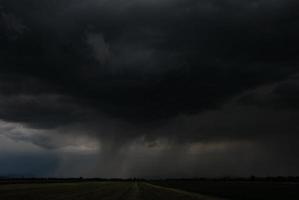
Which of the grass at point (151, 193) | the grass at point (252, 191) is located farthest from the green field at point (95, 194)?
the grass at point (252, 191)

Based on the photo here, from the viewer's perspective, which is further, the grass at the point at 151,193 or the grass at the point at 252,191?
the grass at the point at 252,191

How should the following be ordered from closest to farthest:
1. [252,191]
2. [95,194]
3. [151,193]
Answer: [95,194]
[151,193]
[252,191]

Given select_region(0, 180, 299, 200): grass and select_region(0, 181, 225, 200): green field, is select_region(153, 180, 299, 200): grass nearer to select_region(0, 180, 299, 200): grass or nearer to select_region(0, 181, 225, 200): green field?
select_region(0, 180, 299, 200): grass

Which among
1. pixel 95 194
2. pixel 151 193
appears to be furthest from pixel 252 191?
pixel 95 194

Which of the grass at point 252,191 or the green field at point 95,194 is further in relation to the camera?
the grass at point 252,191

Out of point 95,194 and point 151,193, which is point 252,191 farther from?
point 95,194

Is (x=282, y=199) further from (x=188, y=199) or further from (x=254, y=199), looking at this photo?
(x=188, y=199)

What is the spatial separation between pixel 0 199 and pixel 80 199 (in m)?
9.91

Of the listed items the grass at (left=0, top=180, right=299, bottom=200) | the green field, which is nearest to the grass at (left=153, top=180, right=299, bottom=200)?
the grass at (left=0, top=180, right=299, bottom=200)

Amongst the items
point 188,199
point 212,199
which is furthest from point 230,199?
point 188,199

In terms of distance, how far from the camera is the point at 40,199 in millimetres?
45719

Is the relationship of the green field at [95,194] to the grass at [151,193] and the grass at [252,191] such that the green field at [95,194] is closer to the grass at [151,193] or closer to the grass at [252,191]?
the grass at [151,193]

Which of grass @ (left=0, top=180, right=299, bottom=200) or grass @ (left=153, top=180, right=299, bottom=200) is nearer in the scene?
grass @ (left=0, top=180, right=299, bottom=200)

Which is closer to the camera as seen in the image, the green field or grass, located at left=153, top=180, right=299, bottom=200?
the green field
